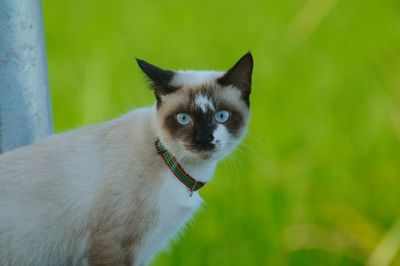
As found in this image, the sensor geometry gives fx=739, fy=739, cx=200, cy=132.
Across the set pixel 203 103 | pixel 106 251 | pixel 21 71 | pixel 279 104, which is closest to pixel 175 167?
pixel 203 103

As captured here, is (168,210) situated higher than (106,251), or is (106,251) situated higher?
(168,210)

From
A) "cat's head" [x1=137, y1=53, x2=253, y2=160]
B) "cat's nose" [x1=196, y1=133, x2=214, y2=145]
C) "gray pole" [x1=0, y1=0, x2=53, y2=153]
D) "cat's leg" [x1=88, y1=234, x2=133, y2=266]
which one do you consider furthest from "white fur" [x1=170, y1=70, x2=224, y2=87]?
"cat's leg" [x1=88, y1=234, x2=133, y2=266]

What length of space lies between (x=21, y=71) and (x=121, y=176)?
0.49m

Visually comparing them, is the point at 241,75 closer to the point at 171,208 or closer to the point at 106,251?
the point at 171,208

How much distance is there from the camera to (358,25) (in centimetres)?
633

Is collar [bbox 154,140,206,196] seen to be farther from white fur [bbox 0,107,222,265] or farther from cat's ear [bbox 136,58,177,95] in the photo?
cat's ear [bbox 136,58,177,95]

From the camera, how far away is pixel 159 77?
2.55 metres

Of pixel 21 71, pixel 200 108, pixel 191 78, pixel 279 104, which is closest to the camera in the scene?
pixel 21 71

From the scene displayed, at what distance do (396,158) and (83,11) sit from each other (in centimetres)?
352

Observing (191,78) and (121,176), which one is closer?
(121,176)

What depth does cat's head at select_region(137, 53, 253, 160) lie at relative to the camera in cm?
254

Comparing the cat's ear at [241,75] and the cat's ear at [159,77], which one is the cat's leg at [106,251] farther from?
the cat's ear at [241,75]

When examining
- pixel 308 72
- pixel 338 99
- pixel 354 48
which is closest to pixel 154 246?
pixel 338 99

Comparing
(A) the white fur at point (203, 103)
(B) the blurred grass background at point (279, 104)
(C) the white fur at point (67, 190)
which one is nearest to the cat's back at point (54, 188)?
(C) the white fur at point (67, 190)
